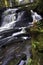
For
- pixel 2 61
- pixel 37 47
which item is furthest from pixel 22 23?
pixel 37 47

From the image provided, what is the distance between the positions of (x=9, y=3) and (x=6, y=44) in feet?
77.2

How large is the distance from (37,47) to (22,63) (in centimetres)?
137

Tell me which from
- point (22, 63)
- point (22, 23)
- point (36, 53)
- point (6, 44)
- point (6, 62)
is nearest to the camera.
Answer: point (36, 53)

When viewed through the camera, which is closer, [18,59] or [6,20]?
[18,59]

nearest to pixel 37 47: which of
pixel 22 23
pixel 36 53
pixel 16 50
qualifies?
pixel 36 53

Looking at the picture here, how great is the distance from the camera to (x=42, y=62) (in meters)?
4.58

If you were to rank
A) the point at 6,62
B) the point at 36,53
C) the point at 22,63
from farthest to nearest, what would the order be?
1. the point at 6,62
2. the point at 22,63
3. the point at 36,53

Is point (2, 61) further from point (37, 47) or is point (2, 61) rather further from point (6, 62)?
point (37, 47)

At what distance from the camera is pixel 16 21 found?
Answer: 16.6 metres

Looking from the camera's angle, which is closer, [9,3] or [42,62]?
[42,62]

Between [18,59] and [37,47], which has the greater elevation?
[37,47]

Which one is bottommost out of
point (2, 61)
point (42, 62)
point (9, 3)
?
point (9, 3)

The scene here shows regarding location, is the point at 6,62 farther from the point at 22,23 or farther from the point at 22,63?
the point at 22,23

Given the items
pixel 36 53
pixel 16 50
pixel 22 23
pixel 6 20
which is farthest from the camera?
pixel 6 20
